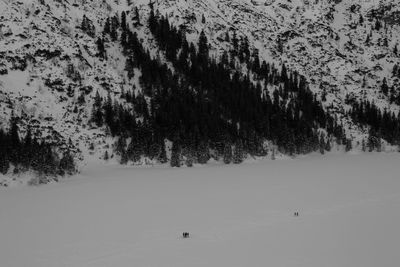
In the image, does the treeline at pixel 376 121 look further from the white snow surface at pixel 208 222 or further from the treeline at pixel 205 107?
the white snow surface at pixel 208 222

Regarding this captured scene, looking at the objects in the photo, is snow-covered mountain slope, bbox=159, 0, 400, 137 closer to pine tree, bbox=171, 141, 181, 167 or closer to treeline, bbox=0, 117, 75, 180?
pine tree, bbox=171, 141, 181, 167

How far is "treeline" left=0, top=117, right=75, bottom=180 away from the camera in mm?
66312

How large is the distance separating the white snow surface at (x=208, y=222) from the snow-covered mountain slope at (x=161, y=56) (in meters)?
30.1

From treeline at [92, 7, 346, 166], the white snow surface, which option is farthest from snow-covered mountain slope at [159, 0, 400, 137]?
the white snow surface

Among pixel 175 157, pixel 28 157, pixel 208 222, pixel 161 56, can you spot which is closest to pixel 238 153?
pixel 175 157

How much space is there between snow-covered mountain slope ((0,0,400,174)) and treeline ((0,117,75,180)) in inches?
312

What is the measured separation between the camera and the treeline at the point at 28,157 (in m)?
66.3

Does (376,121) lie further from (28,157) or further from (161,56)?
(28,157)

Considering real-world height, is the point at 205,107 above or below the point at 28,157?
above

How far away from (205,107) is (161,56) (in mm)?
24321

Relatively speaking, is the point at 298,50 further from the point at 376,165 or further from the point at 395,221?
the point at 395,221

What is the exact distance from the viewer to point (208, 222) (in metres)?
36.1

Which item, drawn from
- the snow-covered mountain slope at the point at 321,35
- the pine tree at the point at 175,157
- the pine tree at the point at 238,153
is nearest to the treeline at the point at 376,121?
the snow-covered mountain slope at the point at 321,35

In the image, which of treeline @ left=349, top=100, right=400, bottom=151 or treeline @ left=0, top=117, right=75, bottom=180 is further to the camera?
treeline @ left=349, top=100, right=400, bottom=151
